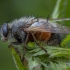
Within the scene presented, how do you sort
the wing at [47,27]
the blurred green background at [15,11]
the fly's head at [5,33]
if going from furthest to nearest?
the blurred green background at [15,11] → the fly's head at [5,33] → the wing at [47,27]

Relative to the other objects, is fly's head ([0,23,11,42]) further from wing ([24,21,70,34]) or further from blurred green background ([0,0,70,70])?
blurred green background ([0,0,70,70])

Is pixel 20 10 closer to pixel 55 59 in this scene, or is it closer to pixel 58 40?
pixel 58 40

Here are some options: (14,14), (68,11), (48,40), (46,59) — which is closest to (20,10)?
(14,14)

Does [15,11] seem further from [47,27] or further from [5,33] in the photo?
[47,27]

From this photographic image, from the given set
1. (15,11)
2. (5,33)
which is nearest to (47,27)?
(5,33)

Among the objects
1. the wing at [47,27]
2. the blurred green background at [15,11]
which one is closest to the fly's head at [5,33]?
the wing at [47,27]

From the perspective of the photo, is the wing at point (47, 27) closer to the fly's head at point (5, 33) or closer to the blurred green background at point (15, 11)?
the fly's head at point (5, 33)
